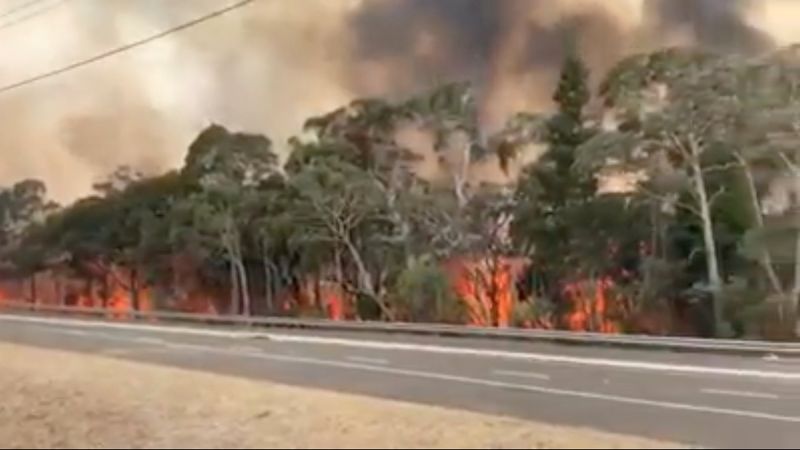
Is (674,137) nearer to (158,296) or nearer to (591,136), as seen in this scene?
(591,136)

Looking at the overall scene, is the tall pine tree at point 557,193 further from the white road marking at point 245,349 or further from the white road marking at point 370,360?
the white road marking at point 370,360

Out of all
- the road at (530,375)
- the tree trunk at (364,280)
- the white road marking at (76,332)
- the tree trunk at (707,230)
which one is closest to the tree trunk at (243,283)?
the tree trunk at (364,280)

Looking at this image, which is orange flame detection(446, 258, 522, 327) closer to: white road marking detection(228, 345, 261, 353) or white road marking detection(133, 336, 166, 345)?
white road marking detection(133, 336, 166, 345)

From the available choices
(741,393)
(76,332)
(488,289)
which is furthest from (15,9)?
(741,393)

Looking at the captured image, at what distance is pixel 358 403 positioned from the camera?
1131cm

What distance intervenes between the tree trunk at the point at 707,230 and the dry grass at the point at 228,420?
56.5 feet

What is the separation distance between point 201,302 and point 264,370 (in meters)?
24.5

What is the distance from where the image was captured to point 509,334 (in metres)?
26.2

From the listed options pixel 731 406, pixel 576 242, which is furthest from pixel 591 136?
pixel 731 406

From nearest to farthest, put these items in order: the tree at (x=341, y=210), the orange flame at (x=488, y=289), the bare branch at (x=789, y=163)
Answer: the bare branch at (x=789, y=163) → the orange flame at (x=488, y=289) → the tree at (x=341, y=210)

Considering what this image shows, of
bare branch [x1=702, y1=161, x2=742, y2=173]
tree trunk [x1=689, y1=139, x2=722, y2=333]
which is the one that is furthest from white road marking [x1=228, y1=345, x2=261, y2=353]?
bare branch [x1=702, y1=161, x2=742, y2=173]

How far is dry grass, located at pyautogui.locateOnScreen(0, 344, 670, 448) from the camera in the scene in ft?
26.1

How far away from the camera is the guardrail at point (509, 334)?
21.5 metres

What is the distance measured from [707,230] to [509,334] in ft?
22.8
